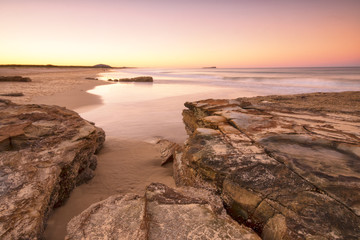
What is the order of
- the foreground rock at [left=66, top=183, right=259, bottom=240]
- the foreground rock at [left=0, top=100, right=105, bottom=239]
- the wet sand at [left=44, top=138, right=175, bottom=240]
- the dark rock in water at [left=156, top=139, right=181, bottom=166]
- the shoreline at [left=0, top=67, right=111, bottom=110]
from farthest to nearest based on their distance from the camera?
1. the shoreline at [left=0, top=67, right=111, bottom=110]
2. the dark rock in water at [left=156, top=139, right=181, bottom=166]
3. the wet sand at [left=44, top=138, right=175, bottom=240]
4. the foreground rock at [left=0, top=100, right=105, bottom=239]
5. the foreground rock at [left=66, top=183, right=259, bottom=240]

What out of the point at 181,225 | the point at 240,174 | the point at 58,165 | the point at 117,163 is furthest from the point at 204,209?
the point at 117,163

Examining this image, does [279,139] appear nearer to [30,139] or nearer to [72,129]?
[72,129]

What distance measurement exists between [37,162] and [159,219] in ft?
6.04

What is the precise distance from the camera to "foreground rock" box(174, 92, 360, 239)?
4.83 ft

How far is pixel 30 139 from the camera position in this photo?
2809 mm

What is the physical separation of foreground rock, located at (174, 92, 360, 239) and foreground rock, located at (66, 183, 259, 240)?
0.25m

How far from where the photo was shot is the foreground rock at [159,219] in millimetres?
1437

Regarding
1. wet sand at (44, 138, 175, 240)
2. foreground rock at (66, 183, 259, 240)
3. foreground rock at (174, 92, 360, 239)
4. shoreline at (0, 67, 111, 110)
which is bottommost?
wet sand at (44, 138, 175, 240)

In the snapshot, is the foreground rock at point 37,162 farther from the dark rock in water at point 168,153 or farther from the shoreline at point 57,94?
the shoreline at point 57,94

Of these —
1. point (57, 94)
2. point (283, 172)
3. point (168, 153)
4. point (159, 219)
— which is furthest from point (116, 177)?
point (57, 94)

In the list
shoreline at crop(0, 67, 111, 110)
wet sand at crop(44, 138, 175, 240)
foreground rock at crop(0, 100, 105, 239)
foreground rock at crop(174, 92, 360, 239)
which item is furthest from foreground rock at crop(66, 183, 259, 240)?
shoreline at crop(0, 67, 111, 110)

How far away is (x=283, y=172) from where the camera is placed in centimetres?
189

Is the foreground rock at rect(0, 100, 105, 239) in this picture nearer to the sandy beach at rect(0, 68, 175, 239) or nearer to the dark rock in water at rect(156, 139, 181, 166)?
the sandy beach at rect(0, 68, 175, 239)

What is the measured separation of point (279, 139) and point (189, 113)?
2782mm
